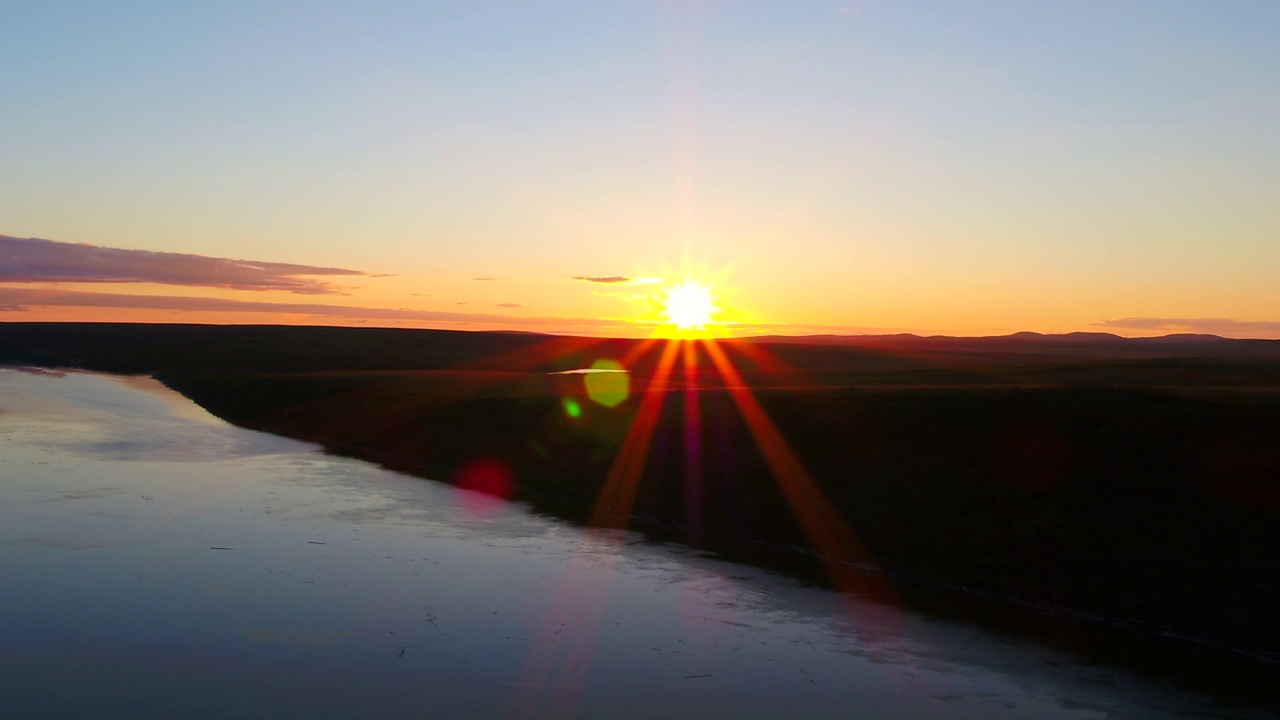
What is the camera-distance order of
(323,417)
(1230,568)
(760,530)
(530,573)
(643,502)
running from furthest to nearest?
(323,417) → (643,502) → (760,530) → (530,573) → (1230,568)

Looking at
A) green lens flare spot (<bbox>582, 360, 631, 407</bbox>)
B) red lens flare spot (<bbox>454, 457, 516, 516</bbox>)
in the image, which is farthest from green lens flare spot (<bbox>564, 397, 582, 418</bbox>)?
red lens flare spot (<bbox>454, 457, 516, 516</bbox>)

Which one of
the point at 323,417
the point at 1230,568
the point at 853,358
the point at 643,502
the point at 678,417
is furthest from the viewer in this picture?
the point at 853,358

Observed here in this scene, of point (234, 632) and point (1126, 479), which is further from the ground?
point (1126, 479)

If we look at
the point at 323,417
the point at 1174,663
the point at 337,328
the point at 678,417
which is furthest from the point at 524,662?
the point at 337,328

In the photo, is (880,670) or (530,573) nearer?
(880,670)

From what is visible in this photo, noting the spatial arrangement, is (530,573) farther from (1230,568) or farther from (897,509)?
(1230,568)

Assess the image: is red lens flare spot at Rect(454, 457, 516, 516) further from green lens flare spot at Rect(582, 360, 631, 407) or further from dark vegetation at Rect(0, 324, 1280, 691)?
green lens flare spot at Rect(582, 360, 631, 407)
